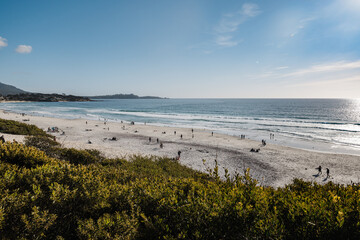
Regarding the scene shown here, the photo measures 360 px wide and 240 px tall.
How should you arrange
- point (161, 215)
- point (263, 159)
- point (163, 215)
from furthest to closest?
point (263, 159) → point (161, 215) → point (163, 215)

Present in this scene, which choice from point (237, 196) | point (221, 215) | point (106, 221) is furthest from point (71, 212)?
point (237, 196)

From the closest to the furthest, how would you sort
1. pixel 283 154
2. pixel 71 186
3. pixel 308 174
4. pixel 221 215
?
pixel 221 215 < pixel 71 186 < pixel 308 174 < pixel 283 154

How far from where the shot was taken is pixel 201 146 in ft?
98.1

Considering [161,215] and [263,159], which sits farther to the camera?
[263,159]

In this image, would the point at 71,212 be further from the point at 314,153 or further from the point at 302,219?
the point at 314,153

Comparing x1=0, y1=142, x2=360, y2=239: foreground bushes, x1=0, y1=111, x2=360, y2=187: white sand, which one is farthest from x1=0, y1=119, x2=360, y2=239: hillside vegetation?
x1=0, y1=111, x2=360, y2=187: white sand

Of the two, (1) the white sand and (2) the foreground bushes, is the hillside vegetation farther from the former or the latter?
(1) the white sand

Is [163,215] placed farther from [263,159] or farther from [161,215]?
[263,159]

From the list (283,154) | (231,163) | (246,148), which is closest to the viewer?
(231,163)

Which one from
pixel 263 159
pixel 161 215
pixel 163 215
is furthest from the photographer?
pixel 263 159

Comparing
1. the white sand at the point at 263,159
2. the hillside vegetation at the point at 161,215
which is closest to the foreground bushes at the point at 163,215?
the hillside vegetation at the point at 161,215

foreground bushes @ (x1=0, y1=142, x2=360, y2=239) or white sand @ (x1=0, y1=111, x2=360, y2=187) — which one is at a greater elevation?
foreground bushes @ (x1=0, y1=142, x2=360, y2=239)

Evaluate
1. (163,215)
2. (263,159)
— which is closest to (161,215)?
(163,215)

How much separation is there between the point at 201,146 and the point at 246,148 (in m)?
7.21
